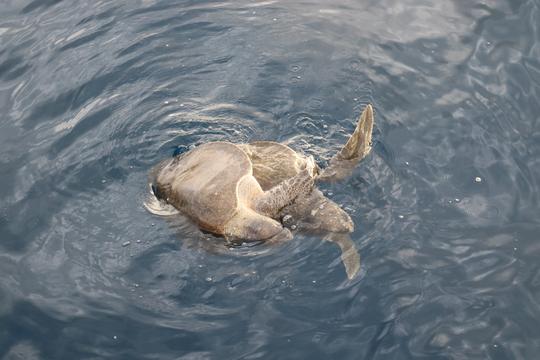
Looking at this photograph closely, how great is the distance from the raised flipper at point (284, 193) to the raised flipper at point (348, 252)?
0.37 m

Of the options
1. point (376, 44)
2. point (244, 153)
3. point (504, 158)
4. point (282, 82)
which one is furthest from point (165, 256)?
point (376, 44)

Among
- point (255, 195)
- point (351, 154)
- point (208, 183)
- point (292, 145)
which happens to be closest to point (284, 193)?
point (255, 195)

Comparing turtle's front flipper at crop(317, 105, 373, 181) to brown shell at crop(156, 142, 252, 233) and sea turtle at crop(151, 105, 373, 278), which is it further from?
brown shell at crop(156, 142, 252, 233)

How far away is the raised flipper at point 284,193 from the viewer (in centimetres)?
476

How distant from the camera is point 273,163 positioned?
16.8 feet

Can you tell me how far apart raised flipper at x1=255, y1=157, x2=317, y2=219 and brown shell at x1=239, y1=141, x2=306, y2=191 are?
208mm

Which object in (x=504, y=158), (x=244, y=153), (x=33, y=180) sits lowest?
(x=504, y=158)

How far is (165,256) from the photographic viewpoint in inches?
195

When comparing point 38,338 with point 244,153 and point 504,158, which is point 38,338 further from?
point 504,158

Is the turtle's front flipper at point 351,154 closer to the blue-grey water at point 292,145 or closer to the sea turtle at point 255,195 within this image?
the sea turtle at point 255,195

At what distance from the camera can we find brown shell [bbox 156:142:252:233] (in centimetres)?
470

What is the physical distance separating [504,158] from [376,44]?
76.6 inches

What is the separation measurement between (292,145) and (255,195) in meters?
0.94

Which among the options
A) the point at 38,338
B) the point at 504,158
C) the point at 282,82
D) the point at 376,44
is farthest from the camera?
the point at 376,44
